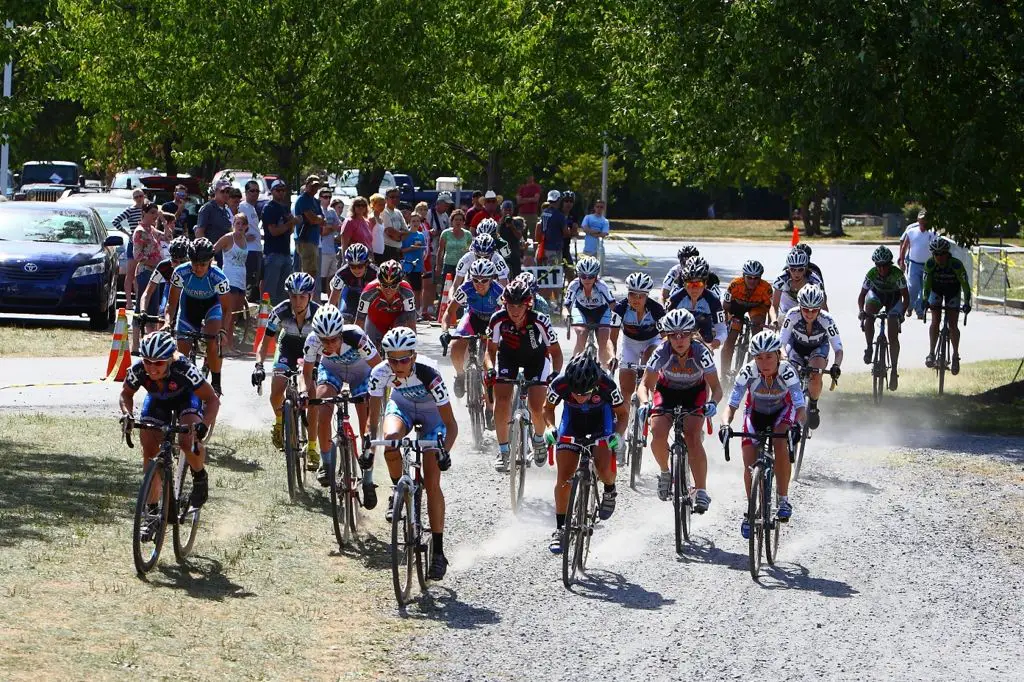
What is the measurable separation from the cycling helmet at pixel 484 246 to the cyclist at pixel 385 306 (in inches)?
103

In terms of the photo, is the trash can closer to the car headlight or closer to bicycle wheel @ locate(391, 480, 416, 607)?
the car headlight

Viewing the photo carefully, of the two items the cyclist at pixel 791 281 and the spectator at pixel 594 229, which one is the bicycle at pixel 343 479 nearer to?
the cyclist at pixel 791 281

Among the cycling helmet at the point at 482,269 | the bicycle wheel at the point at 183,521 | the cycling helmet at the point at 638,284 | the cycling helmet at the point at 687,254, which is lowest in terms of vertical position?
the bicycle wheel at the point at 183,521

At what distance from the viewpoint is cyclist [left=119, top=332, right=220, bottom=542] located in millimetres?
11383

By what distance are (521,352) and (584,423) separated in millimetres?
2834

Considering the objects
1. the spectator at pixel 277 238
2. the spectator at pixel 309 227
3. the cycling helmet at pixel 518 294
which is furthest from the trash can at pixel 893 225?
the cycling helmet at pixel 518 294

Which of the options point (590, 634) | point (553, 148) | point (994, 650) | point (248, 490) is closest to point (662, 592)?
point (590, 634)

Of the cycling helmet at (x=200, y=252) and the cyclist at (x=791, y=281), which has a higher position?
the cycling helmet at (x=200, y=252)

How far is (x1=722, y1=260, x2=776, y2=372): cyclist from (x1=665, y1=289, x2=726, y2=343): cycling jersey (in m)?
2.22

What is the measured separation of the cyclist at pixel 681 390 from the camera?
13.1m

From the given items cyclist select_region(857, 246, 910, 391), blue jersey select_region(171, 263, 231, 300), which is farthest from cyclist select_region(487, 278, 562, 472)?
cyclist select_region(857, 246, 910, 391)

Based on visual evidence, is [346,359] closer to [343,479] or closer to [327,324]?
[327,324]

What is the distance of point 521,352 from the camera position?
49.0 ft

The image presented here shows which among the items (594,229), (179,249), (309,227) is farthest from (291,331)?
(594,229)
